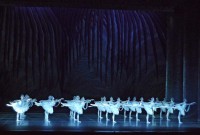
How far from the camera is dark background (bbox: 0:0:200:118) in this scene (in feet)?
42.8

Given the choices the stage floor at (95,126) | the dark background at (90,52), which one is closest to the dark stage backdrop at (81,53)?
the dark background at (90,52)

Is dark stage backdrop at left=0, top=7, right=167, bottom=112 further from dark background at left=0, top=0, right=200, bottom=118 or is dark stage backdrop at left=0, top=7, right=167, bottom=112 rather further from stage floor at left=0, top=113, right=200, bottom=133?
stage floor at left=0, top=113, right=200, bottom=133

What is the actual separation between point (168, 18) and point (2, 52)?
6.69 meters

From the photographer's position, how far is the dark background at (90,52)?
42.8 ft

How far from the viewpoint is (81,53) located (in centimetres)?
1345

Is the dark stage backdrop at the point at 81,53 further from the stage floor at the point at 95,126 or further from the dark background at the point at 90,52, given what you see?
the stage floor at the point at 95,126

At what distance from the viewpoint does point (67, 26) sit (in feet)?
44.1

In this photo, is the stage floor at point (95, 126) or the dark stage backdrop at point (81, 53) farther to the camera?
the dark stage backdrop at point (81, 53)

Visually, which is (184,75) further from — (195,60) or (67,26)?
(67,26)

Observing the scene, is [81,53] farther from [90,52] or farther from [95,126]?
[95,126]

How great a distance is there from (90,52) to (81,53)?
363 millimetres

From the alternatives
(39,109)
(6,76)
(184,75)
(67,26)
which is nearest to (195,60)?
(184,75)

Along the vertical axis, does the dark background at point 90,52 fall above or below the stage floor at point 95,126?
above

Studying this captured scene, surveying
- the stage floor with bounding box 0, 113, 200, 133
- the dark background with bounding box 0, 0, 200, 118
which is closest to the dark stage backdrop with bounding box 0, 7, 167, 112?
the dark background with bounding box 0, 0, 200, 118
